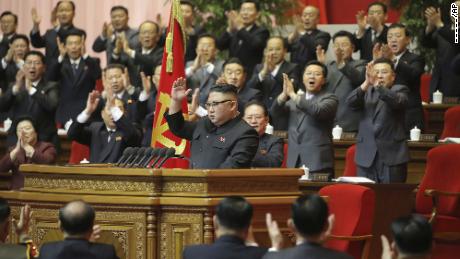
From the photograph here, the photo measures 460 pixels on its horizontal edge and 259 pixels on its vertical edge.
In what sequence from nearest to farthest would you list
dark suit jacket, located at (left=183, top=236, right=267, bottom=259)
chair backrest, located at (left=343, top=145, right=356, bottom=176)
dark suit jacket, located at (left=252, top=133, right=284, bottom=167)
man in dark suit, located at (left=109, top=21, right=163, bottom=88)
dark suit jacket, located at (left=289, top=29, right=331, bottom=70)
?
dark suit jacket, located at (left=183, top=236, right=267, bottom=259) < dark suit jacket, located at (left=252, top=133, right=284, bottom=167) < chair backrest, located at (left=343, top=145, right=356, bottom=176) < dark suit jacket, located at (left=289, top=29, right=331, bottom=70) < man in dark suit, located at (left=109, top=21, right=163, bottom=88)

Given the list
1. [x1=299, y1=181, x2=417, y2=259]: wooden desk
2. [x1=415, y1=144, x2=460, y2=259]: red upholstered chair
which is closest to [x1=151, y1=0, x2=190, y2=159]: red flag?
[x1=299, y1=181, x2=417, y2=259]: wooden desk

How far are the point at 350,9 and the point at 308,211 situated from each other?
30.2ft

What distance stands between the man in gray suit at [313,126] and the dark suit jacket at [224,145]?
2358 millimetres

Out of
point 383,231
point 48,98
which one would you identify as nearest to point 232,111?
point 383,231

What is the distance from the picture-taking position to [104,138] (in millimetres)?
9859

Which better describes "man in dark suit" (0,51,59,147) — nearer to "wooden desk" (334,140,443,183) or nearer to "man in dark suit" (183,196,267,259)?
"wooden desk" (334,140,443,183)

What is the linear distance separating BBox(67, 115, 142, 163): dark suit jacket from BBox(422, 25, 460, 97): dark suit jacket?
2.94 meters

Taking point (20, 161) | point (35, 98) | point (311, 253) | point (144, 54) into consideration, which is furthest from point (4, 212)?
point (144, 54)

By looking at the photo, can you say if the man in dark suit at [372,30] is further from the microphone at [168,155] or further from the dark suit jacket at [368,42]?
the microphone at [168,155]

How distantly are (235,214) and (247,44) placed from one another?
6.62 meters

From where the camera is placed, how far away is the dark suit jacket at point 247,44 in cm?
1142

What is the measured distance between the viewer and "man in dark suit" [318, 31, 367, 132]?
10.3m

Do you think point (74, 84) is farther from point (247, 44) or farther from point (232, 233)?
point (232, 233)

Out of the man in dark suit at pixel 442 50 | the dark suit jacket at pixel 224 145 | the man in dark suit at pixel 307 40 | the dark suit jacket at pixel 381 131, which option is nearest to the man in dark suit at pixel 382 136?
the dark suit jacket at pixel 381 131
